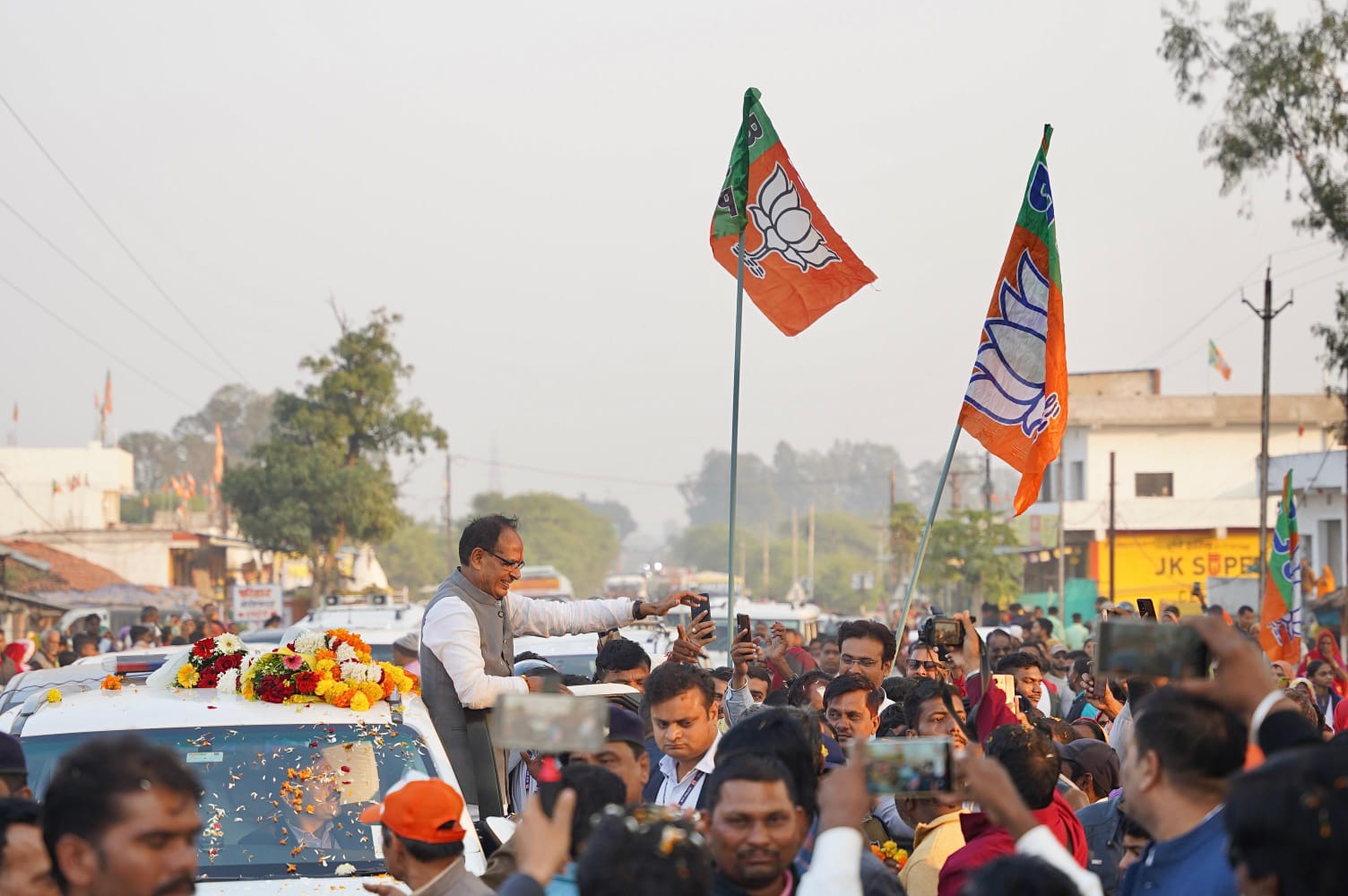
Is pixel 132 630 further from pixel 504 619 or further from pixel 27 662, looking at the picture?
pixel 504 619

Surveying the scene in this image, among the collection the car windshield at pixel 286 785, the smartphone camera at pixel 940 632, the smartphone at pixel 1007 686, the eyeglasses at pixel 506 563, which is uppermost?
the eyeglasses at pixel 506 563

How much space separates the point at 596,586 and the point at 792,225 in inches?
5177

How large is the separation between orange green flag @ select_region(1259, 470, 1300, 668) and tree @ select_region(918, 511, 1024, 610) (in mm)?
27137

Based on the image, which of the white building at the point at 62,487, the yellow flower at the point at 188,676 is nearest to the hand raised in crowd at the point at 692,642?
the yellow flower at the point at 188,676

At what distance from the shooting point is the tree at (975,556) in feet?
155

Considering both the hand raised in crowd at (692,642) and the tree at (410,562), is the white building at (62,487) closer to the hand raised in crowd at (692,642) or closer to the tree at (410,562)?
the tree at (410,562)

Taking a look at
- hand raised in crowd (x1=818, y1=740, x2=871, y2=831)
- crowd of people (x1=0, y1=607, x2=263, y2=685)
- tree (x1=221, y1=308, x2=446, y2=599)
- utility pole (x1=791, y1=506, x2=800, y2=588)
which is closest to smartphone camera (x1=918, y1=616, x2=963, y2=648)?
hand raised in crowd (x1=818, y1=740, x2=871, y2=831)

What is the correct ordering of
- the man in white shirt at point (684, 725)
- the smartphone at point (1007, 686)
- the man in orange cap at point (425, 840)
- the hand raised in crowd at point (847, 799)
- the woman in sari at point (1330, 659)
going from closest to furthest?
the hand raised in crowd at point (847, 799), the man in orange cap at point (425, 840), the man in white shirt at point (684, 725), the smartphone at point (1007, 686), the woman in sari at point (1330, 659)

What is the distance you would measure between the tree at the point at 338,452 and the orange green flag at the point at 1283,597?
1067 inches

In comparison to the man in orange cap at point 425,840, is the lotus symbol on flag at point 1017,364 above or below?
above

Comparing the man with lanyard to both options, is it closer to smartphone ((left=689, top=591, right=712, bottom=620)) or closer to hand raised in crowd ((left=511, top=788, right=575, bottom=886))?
smartphone ((left=689, top=591, right=712, bottom=620))

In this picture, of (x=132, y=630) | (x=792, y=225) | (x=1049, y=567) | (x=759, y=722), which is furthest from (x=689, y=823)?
(x=1049, y=567)

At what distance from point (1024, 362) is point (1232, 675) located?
18.0 ft

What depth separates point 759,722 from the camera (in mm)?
4395
